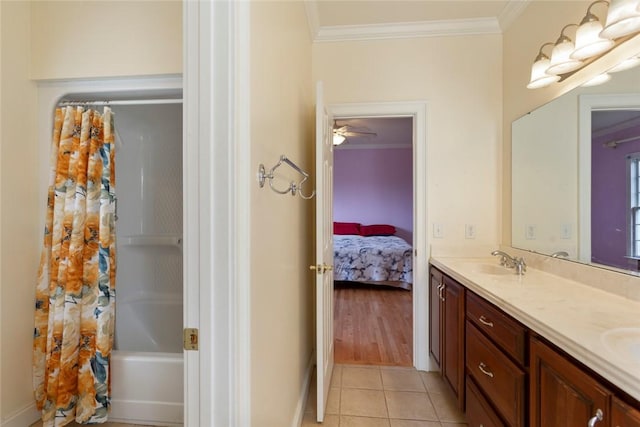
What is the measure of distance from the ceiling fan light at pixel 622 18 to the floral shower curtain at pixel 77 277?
2.60m

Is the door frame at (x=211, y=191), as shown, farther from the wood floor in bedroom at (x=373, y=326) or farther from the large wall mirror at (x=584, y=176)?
the wood floor in bedroom at (x=373, y=326)

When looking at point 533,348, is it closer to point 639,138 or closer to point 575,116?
point 639,138

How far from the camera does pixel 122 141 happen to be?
2.51 metres

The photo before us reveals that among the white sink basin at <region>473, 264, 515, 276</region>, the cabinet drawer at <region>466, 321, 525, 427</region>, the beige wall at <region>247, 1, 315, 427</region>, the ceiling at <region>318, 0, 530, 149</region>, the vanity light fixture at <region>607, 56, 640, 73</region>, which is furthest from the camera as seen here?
the ceiling at <region>318, 0, 530, 149</region>

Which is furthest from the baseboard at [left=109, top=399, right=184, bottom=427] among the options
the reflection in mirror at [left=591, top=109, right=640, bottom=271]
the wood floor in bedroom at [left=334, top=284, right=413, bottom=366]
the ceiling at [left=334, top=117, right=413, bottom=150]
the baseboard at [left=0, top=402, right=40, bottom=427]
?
the ceiling at [left=334, top=117, right=413, bottom=150]

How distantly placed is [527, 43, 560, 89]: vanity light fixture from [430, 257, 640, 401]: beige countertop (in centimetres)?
115

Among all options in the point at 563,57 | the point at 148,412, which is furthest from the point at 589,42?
the point at 148,412

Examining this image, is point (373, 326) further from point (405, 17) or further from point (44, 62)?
point (44, 62)

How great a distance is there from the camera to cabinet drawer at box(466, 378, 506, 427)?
4.34 ft

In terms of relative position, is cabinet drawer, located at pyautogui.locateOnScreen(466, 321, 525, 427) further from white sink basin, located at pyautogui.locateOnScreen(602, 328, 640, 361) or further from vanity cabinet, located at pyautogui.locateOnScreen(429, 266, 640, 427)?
white sink basin, located at pyautogui.locateOnScreen(602, 328, 640, 361)

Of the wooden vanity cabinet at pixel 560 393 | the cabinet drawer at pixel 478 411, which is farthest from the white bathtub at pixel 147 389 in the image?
the wooden vanity cabinet at pixel 560 393

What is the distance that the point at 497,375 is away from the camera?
1288 mm

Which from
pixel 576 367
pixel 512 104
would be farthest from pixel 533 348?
pixel 512 104

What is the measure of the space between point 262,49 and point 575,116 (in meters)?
1.71
